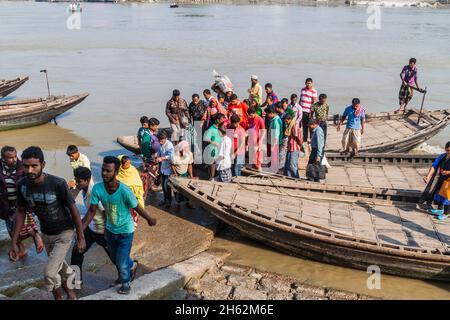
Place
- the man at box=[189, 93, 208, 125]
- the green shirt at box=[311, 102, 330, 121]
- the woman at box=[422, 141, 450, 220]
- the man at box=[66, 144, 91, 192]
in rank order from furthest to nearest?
the man at box=[189, 93, 208, 125] < the green shirt at box=[311, 102, 330, 121] < the woman at box=[422, 141, 450, 220] < the man at box=[66, 144, 91, 192]

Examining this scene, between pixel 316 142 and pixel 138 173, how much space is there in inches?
136

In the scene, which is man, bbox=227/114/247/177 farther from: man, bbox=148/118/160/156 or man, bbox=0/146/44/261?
man, bbox=0/146/44/261

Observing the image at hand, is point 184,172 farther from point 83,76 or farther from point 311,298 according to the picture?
point 83,76

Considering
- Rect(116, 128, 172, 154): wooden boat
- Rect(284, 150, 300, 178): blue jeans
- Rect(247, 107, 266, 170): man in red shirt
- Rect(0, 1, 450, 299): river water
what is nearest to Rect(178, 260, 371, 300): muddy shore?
Rect(0, 1, 450, 299): river water

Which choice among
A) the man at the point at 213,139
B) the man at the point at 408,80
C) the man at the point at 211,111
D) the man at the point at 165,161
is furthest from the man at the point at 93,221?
the man at the point at 408,80

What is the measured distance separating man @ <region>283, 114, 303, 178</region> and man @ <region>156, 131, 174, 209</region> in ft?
7.39

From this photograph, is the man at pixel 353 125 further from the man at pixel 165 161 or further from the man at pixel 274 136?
the man at pixel 165 161

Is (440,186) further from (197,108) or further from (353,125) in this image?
(197,108)

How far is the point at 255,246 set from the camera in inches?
290

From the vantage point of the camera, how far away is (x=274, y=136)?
8.48 meters

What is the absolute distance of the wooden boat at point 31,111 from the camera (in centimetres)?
1560

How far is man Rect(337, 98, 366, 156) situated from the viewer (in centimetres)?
958

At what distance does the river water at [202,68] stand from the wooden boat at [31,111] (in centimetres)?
44
